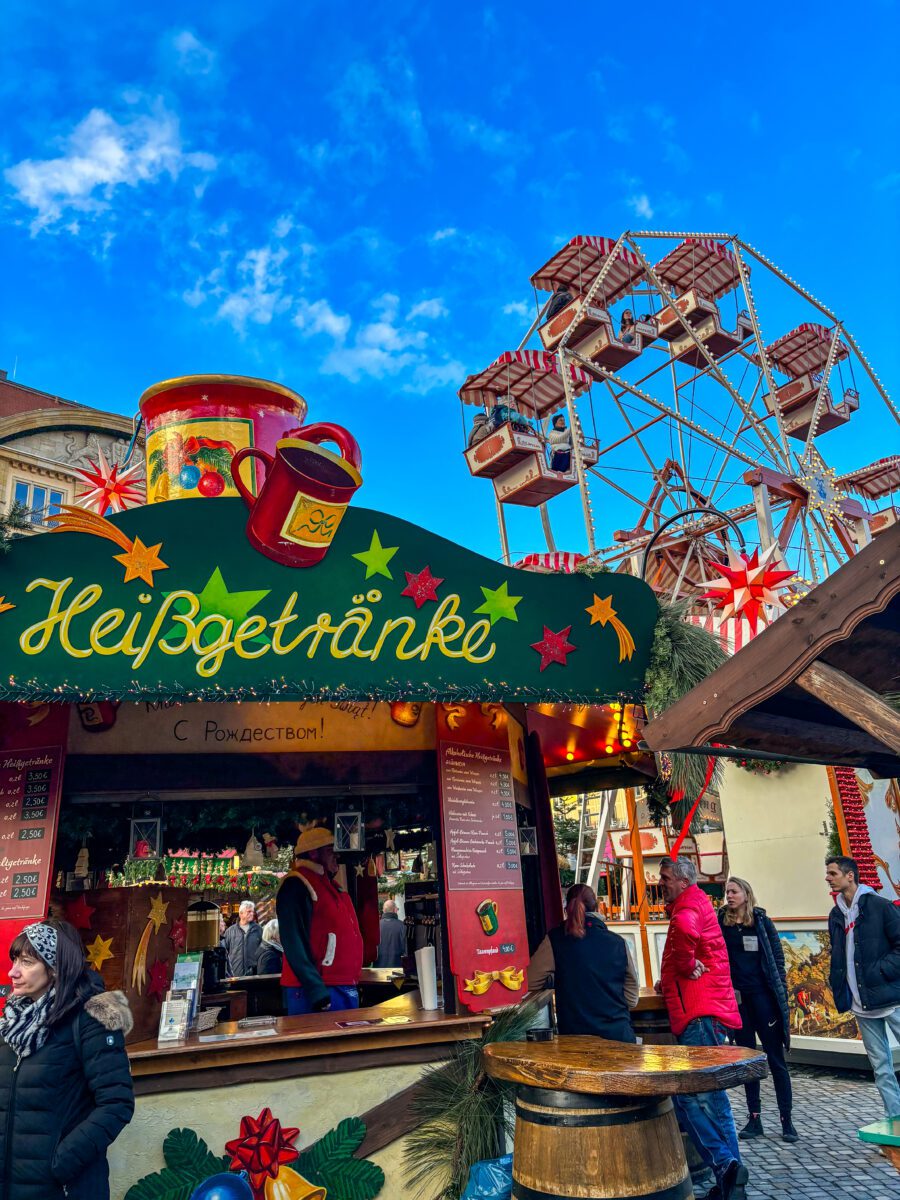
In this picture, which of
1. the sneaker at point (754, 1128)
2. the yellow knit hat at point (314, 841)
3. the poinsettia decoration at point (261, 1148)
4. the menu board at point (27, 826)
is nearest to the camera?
the poinsettia decoration at point (261, 1148)

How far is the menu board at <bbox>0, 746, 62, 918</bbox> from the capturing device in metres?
4.86

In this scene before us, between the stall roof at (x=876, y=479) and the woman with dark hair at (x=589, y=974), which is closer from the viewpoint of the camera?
the woman with dark hair at (x=589, y=974)

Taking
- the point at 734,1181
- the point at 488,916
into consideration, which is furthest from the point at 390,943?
the point at 734,1181

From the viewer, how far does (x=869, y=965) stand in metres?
5.34

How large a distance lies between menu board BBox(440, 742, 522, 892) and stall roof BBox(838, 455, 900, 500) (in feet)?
83.0

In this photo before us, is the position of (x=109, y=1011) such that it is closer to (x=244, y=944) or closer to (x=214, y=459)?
(x=214, y=459)

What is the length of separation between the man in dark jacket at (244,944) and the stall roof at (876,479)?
2409 cm

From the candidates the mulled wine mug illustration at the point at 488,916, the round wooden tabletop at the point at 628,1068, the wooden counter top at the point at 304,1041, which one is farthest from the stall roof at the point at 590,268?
the round wooden tabletop at the point at 628,1068

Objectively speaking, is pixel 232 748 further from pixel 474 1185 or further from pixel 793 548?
pixel 793 548

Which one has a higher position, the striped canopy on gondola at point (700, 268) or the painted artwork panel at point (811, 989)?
the striped canopy on gondola at point (700, 268)

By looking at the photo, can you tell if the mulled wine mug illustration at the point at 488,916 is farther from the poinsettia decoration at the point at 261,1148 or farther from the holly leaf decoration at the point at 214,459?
the holly leaf decoration at the point at 214,459

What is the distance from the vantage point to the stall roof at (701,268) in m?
24.5

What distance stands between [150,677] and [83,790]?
5.58 feet

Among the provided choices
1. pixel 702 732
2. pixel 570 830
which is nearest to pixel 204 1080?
pixel 702 732
